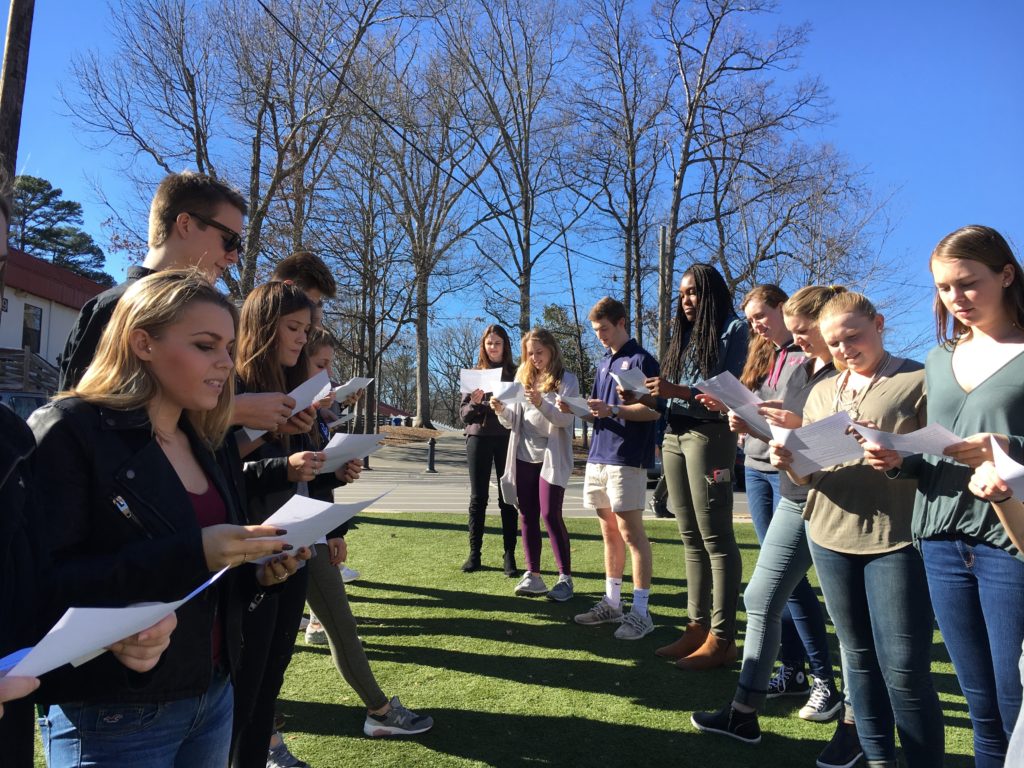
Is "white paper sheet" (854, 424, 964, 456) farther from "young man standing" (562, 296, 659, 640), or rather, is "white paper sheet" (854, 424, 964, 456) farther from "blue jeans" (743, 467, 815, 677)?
"young man standing" (562, 296, 659, 640)

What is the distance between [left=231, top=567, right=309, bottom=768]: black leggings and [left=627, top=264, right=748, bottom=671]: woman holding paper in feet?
8.07

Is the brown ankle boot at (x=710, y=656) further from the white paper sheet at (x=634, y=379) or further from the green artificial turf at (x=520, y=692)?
the white paper sheet at (x=634, y=379)

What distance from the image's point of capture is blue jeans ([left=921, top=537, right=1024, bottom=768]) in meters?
2.15

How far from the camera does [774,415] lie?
3076 millimetres

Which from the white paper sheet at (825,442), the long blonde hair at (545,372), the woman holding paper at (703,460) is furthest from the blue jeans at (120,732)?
the long blonde hair at (545,372)

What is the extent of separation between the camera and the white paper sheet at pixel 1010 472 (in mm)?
1806

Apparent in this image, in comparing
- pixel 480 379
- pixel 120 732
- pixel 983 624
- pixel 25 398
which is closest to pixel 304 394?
pixel 120 732

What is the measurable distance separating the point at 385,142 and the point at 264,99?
322cm

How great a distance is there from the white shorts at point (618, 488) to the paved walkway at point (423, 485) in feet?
7.32

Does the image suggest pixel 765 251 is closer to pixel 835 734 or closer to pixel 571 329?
pixel 571 329

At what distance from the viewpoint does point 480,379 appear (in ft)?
19.8

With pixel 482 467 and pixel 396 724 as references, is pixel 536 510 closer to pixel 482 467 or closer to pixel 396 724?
pixel 482 467

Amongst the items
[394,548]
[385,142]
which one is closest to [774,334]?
[394,548]

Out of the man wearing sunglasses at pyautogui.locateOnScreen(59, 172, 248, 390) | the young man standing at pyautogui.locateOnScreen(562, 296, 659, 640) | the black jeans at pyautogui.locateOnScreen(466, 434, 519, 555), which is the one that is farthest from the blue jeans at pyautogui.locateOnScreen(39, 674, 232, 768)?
the black jeans at pyautogui.locateOnScreen(466, 434, 519, 555)
